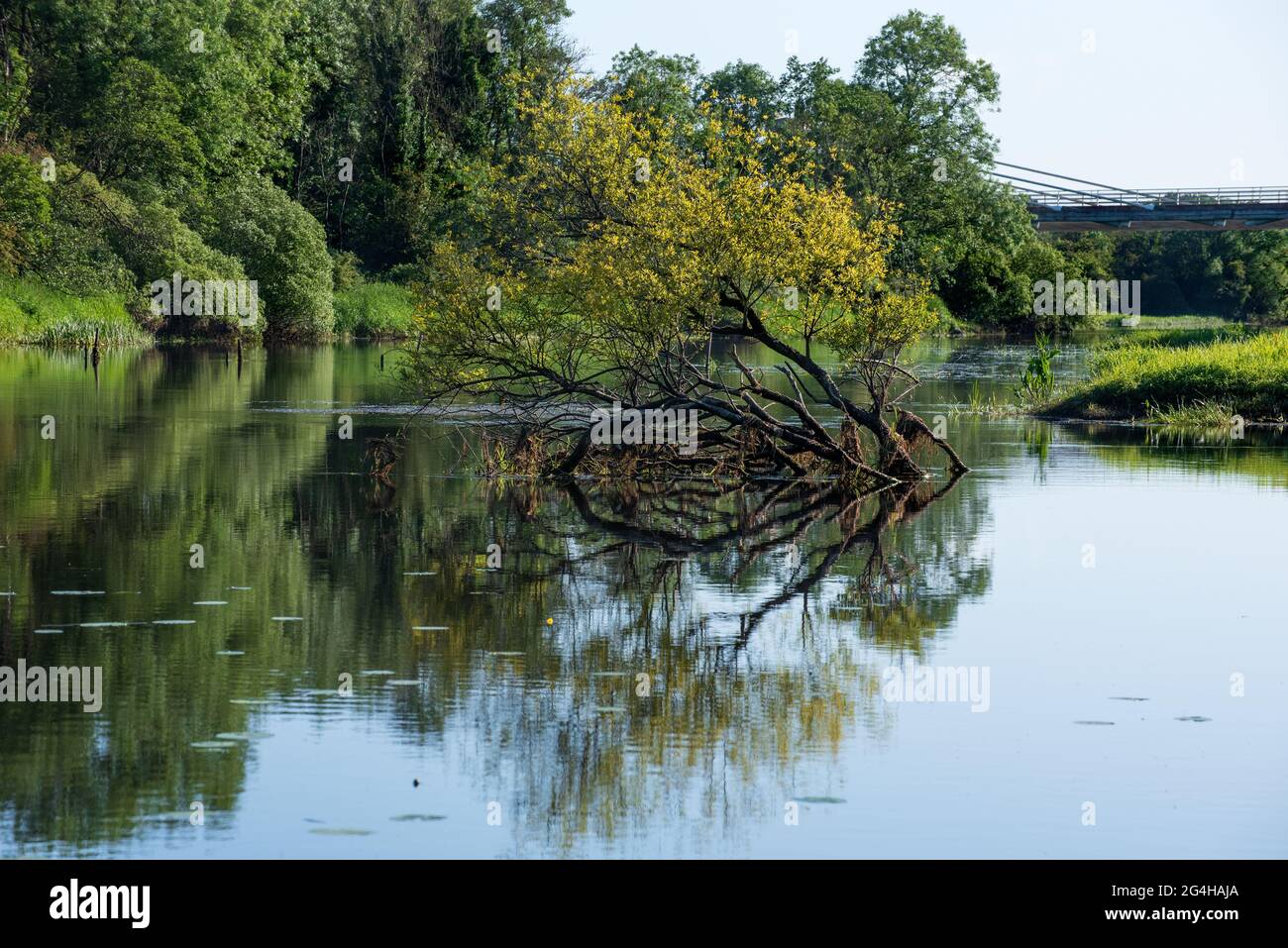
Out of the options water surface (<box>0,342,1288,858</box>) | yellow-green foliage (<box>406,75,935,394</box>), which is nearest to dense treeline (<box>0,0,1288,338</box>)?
yellow-green foliage (<box>406,75,935,394</box>)

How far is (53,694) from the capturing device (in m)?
12.1

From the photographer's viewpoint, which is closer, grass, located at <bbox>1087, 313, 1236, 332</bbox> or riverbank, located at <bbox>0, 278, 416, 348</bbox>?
riverbank, located at <bbox>0, 278, 416, 348</bbox>

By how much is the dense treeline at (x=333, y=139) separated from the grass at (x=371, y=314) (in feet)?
0.57

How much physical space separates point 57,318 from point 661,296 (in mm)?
48851

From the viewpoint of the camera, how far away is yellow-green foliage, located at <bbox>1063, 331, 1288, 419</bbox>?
41500 mm

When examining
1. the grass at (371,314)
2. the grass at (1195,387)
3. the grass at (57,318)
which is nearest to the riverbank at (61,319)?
the grass at (57,318)

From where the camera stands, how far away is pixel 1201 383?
42.2 meters

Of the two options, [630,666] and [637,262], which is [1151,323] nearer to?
[637,262]

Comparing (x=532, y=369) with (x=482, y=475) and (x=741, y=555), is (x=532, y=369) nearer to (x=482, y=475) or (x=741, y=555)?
(x=482, y=475)

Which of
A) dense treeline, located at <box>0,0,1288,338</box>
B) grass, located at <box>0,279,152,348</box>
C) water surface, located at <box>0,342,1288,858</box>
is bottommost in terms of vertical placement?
water surface, located at <box>0,342,1288,858</box>

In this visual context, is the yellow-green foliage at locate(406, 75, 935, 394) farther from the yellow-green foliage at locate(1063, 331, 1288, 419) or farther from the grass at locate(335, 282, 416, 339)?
the grass at locate(335, 282, 416, 339)

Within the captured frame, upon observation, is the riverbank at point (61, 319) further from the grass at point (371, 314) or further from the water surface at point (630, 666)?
the water surface at point (630, 666)

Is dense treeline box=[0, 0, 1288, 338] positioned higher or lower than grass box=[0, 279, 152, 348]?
higher

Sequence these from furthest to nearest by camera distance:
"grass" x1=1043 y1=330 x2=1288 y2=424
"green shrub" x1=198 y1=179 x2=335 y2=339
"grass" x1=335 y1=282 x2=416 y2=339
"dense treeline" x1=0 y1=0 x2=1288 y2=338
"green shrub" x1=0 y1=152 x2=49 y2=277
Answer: "grass" x1=335 y1=282 x2=416 y2=339
"green shrub" x1=198 y1=179 x2=335 y2=339
"dense treeline" x1=0 y1=0 x2=1288 y2=338
"green shrub" x1=0 y1=152 x2=49 y2=277
"grass" x1=1043 y1=330 x2=1288 y2=424
